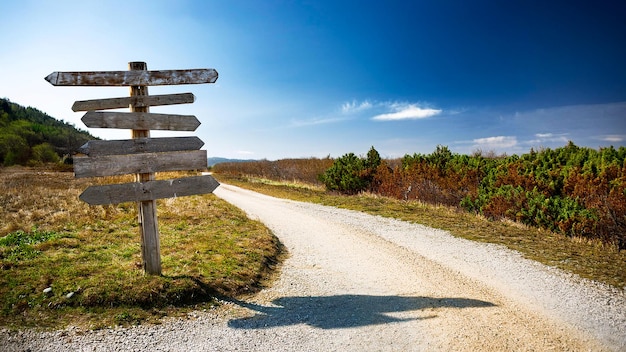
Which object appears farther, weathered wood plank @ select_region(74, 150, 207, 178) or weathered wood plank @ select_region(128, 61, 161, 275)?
weathered wood plank @ select_region(128, 61, 161, 275)

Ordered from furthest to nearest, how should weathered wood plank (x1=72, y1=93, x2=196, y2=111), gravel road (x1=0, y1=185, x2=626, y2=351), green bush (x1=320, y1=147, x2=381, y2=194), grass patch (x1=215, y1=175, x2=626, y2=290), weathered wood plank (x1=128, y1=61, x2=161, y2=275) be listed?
green bush (x1=320, y1=147, x2=381, y2=194) → grass patch (x1=215, y1=175, x2=626, y2=290) → weathered wood plank (x1=128, y1=61, x2=161, y2=275) → weathered wood plank (x1=72, y1=93, x2=196, y2=111) → gravel road (x1=0, y1=185, x2=626, y2=351)

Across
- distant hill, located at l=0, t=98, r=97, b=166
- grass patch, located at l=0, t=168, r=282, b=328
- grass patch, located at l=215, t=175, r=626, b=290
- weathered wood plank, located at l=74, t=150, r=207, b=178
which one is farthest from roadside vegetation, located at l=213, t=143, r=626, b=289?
distant hill, located at l=0, t=98, r=97, b=166

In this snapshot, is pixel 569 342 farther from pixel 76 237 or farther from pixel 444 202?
pixel 444 202

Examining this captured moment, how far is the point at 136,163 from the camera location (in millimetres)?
5355

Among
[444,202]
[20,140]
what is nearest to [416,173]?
[444,202]

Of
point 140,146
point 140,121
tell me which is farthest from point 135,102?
point 140,146

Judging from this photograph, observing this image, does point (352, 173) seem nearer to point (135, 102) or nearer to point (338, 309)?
point (338, 309)

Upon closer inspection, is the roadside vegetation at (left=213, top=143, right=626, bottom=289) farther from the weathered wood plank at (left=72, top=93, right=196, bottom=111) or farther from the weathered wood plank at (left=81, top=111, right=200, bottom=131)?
the weathered wood plank at (left=72, top=93, right=196, bottom=111)

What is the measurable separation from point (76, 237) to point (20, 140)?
44732 millimetres

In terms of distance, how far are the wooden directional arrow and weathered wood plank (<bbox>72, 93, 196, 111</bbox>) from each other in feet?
0.74

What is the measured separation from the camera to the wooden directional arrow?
506 cm

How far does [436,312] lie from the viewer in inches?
198

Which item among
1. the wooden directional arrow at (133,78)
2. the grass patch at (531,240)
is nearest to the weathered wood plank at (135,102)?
the wooden directional arrow at (133,78)

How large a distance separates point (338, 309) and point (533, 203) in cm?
844
